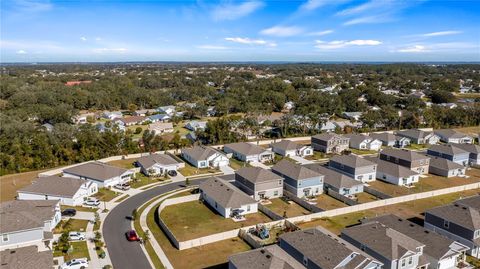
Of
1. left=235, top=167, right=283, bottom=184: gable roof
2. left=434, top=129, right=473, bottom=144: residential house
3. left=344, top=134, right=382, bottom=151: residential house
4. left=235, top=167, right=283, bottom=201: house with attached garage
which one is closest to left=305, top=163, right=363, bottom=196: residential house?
left=235, top=167, right=283, bottom=201: house with attached garage

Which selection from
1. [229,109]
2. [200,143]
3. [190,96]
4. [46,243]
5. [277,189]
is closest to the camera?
[46,243]

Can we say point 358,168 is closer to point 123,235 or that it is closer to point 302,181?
point 302,181

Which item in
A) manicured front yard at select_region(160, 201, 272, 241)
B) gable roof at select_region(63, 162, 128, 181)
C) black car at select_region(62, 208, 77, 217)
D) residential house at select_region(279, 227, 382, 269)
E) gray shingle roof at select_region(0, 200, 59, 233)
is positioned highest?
residential house at select_region(279, 227, 382, 269)

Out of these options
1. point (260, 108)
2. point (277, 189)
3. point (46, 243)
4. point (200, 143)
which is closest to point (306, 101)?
point (260, 108)

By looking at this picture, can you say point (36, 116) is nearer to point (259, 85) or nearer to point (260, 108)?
point (260, 108)

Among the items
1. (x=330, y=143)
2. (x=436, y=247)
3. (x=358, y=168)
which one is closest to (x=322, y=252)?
(x=436, y=247)

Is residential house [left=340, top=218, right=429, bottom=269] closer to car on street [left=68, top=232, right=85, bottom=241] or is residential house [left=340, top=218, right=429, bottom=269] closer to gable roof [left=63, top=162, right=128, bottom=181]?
car on street [left=68, top=232, right=85, bottom=241]
